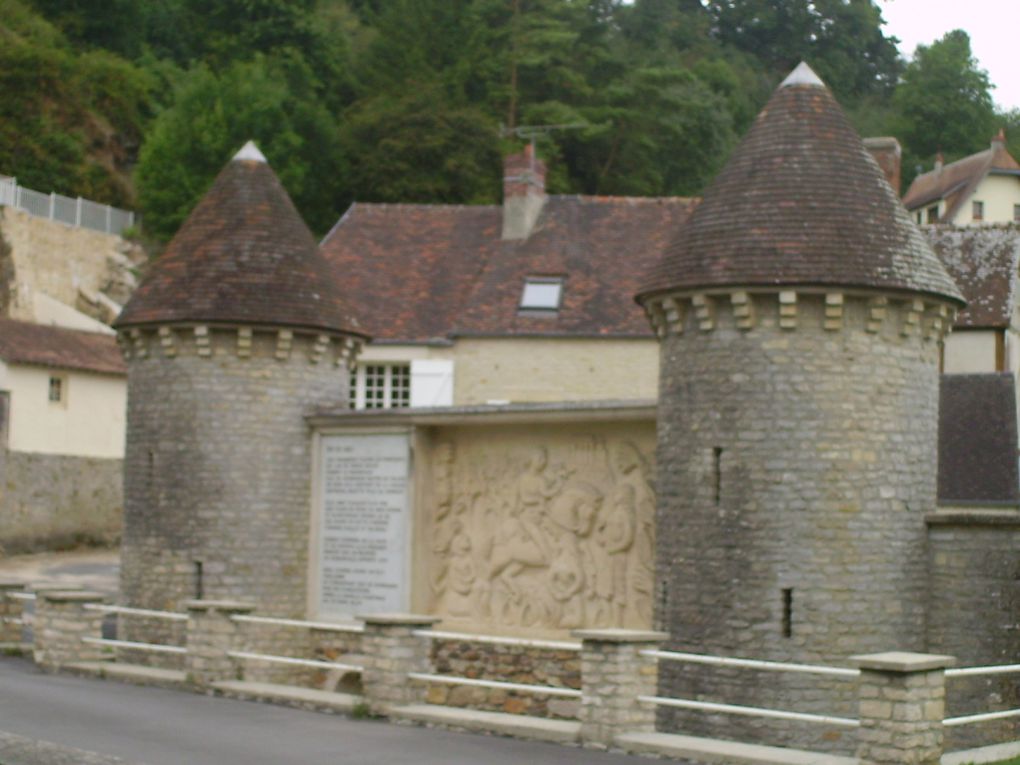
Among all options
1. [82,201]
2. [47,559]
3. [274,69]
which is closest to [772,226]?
[47,559]

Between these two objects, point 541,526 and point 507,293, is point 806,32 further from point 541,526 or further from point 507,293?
point 541,526

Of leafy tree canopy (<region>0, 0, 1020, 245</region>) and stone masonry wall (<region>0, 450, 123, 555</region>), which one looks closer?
stone masonry wall (<region>0, 450, 123, 555</region>)

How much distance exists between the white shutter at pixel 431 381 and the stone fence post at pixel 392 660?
49.7 ft

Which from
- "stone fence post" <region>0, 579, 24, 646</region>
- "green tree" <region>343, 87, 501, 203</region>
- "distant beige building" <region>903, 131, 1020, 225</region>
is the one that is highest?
"distant beige building" <region>903, 131, 1020, 225</region>

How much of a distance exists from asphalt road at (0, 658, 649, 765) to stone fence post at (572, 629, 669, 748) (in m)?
0.29

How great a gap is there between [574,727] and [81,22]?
159 feet

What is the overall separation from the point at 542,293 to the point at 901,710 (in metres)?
20.1

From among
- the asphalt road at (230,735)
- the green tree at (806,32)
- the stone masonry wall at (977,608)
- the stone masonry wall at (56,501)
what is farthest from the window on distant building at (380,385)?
the green tree at (806,32)

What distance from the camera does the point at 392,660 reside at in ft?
44.6

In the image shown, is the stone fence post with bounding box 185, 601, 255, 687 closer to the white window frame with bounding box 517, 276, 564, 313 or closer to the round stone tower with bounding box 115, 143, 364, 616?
the round stone tower with bounding box 115, 143, 364, 616

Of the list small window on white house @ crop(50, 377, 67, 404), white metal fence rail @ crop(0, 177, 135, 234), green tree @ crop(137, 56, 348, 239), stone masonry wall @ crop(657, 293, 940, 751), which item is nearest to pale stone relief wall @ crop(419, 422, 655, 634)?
stone masonry wall @ crop(657, 293, 940, 751)

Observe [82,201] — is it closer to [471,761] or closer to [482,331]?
[482,331]

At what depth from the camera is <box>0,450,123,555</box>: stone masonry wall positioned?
3378 cm

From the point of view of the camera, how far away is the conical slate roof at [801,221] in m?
15.8
